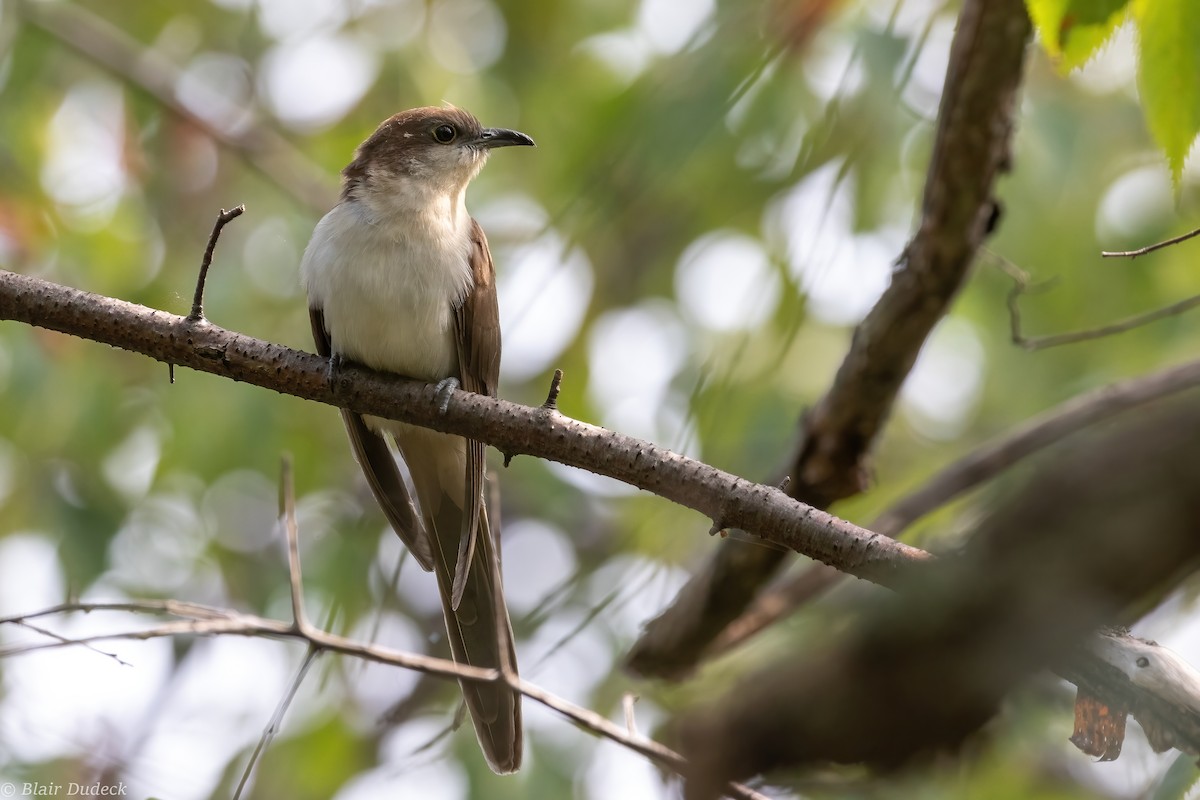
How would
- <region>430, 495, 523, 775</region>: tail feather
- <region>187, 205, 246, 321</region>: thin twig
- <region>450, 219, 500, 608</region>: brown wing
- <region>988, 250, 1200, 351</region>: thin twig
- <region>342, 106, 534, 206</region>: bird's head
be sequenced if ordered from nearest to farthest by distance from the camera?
<region>187, 205, 246, 321</region>: thin twig → <region>988, 250, 1200, 351</region>: thin twig → <region>430, 495, 523, 775</region>: tail feather → <region>450, 219, 500, 608</region>: brown wing → <region>342, 106, 534, 206</region>: bird's head

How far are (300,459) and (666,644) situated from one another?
2957mm

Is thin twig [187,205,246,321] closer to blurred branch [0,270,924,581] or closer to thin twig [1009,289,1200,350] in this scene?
blurred branch [0,270,924,581]

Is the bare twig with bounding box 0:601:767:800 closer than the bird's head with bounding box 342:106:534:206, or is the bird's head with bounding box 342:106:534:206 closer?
the bare twig with bounding box 0:601:767:800

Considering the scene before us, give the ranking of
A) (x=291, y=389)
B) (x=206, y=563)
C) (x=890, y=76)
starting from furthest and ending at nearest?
(x=206, y=563)
(x=890, y=76)
(x=291, y=389)

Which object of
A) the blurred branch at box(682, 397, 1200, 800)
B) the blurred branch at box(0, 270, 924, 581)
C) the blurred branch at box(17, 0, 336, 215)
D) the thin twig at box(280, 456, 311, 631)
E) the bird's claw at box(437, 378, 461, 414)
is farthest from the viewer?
the blurred branch at box(17, 0, 336, 215)

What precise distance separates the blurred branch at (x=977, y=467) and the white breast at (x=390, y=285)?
167cm

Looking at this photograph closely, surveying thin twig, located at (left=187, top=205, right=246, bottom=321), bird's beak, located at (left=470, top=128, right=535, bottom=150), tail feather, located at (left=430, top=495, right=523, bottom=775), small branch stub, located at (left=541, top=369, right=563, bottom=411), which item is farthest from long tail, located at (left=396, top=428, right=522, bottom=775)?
bird's beak, located at (left=470, top=128, right=535, bottom=150)

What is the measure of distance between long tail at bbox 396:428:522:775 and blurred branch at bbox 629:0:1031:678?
64 cm

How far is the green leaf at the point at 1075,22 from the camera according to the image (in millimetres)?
1852

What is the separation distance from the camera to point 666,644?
4621 mm

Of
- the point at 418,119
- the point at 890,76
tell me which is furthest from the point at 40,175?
the point at 890,76

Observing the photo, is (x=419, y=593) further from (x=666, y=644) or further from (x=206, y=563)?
(x=666, y=644)

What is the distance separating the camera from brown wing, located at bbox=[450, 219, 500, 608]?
4227mm

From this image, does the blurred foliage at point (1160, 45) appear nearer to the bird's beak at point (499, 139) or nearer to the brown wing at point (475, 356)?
the brown wing at point (475, 356)
